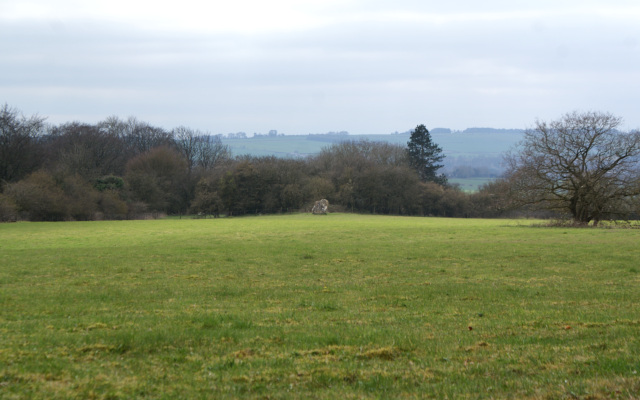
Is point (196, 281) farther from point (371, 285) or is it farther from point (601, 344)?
point (601, 344)

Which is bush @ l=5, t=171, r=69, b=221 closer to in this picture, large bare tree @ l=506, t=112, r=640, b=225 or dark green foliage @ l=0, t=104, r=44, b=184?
dark green foliage @ l=0, t=104, r=44, b=184

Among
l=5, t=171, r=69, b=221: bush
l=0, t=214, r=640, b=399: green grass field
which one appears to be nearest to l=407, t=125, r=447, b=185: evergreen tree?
l=5, t=171, r=69, b=221: bush

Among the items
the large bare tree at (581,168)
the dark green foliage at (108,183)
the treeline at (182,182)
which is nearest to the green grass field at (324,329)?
the large bare tree at (581,168)

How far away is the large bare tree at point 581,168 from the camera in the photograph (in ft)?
142

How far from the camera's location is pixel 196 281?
17703 mm

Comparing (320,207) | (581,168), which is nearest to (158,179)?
(320,207)

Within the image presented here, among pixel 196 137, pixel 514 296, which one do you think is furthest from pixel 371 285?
pixel 196 137

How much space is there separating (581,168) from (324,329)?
138ft

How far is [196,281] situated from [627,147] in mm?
39734

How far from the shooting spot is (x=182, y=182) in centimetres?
9288

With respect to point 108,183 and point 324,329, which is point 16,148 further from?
point 324,329

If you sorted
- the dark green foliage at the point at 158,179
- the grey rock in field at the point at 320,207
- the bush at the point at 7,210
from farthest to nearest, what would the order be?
the dark green foliage at the point at 158,179 < the grey rock in field at the point at 320,207 < the bush at the point at 7,210

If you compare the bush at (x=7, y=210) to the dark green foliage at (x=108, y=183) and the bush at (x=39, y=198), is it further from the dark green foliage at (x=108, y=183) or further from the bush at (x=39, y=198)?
the dark green foliage at (x=108, y=183)

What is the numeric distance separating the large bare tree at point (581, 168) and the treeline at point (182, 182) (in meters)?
27.0
